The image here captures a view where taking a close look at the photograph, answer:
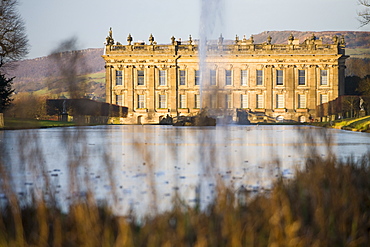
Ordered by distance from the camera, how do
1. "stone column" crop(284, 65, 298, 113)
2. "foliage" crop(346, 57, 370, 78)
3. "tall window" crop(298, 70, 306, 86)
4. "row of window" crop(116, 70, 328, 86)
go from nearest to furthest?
"stone column" crop(284, 65, 298, 113)
"row of window" crop(116, 70, 328, 86)
"tall window" crop(298, 70, 306, 86)
"foliage" crop(346, 57, 370, 78)

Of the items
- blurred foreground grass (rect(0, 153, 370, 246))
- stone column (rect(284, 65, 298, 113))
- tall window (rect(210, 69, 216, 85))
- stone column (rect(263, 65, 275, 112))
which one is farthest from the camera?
tall window (rect(210, 69, 216, 85))

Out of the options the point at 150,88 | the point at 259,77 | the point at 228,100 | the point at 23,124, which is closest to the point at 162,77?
the point at 150,88

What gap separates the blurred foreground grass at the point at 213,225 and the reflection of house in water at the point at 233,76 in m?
79.1

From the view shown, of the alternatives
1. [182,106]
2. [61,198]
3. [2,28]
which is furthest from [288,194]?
[182,106]

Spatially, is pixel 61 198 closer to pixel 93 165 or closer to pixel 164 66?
pixel 93 165

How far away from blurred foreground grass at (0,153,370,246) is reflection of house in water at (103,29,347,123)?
7906 centimetres

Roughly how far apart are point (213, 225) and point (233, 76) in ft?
268

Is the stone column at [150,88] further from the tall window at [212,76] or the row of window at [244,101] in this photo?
the tall window at [212,76]

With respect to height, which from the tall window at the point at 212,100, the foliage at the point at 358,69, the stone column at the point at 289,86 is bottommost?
the tall window at the point at 212,100

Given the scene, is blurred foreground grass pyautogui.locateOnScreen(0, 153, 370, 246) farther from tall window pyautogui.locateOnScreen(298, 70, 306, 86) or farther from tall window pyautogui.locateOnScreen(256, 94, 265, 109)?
tall window pyautogui.locateOnScreen(298, 70, 306, 86)

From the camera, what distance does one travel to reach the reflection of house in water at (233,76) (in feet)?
278

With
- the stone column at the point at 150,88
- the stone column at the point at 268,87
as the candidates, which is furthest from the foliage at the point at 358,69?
the stone column at the point at 150,88

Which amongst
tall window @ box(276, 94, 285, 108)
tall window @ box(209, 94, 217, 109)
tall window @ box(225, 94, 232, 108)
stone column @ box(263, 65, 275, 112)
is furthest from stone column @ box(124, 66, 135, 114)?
tall window @ box(276, 94, 285, 108)

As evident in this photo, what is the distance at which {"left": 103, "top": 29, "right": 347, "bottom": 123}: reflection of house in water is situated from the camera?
84750 millimetres
